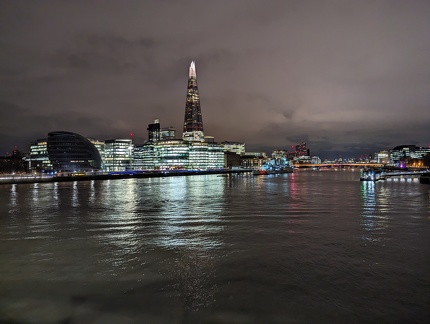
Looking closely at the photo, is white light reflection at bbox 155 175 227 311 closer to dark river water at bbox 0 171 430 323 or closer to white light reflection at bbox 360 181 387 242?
dark river water at bbox 0 171 430 323

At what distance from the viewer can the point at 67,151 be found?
164125 mm

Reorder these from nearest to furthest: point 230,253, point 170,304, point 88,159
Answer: point 170,304 < point 230,253 < point 88,159

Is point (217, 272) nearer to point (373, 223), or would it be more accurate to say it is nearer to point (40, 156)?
point (373, 223)

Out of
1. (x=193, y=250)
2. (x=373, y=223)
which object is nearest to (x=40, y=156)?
(x=193, y=250)

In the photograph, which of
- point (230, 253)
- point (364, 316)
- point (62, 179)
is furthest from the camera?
point (62, 179)

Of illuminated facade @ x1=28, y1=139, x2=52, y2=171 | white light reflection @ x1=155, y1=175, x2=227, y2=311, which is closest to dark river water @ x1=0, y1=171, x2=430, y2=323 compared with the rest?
white light reflection @ x1=155, y1=175, x2=227, y2=311

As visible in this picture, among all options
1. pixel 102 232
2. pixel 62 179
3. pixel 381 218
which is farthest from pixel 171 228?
pixel 62 179

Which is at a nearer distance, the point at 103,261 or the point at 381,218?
the point at 103,261

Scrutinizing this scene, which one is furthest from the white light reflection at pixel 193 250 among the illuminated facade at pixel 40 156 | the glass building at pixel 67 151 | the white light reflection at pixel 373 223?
the illuminated facade at pixel 40 156

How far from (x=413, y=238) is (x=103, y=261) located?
1498 cm

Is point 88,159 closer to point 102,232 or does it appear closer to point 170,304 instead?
point 102,232

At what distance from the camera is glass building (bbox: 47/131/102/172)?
164 m

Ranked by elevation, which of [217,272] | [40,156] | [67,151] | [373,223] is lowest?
[373,223]

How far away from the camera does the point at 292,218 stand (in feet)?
73.4
